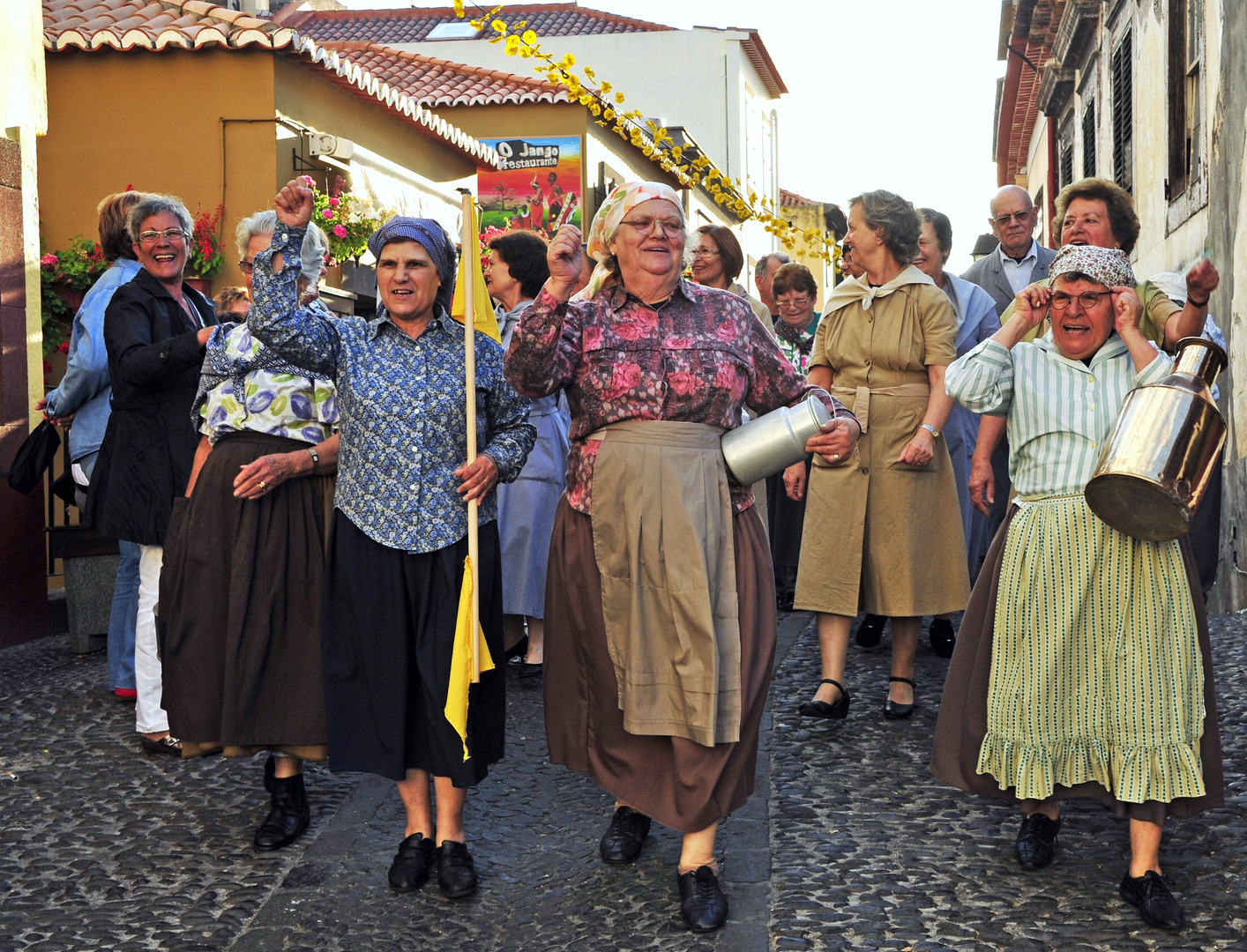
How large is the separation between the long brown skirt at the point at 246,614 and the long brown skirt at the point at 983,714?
194 centimetres

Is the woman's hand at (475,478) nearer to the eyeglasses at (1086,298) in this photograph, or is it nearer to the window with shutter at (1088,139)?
the eyeglasses at (1086,298)

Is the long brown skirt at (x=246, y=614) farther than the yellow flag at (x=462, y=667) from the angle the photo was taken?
Yes

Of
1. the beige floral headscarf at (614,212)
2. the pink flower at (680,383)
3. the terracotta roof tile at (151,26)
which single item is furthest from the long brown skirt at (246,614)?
the terracotta roof tile at (151,26)

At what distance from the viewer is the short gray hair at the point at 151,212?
550 centimetres

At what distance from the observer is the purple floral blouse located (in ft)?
12.6

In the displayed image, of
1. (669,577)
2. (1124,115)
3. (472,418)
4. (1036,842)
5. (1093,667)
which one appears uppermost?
(1124,115)

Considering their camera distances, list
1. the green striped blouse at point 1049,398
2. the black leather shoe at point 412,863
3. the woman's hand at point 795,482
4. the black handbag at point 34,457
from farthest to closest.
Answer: the black handbag at point 34,457 → the woman's hand at point 795,482 → the black leather shoe at point 412,863 → the green striped blouse at point 1049,398

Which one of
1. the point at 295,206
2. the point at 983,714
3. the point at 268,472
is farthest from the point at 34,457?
the point at 983,714

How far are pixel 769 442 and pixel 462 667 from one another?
42.3 inches

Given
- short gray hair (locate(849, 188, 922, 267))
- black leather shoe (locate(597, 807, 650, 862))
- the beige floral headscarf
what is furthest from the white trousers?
short gray hair (locate(849, 188, 922, 267))

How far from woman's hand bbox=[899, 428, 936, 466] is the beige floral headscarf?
70.0 inches

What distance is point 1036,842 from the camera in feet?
13.1

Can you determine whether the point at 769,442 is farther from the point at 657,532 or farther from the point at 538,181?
the point at 538,181

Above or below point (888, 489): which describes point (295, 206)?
above
